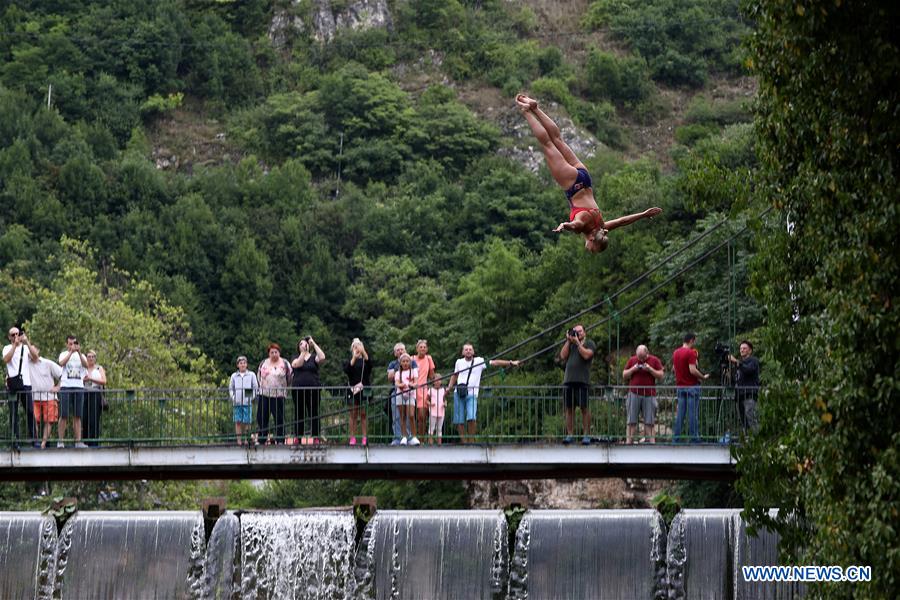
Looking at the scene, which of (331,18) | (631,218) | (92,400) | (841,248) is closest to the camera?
(841,248)

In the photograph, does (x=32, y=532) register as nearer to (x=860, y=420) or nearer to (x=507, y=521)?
(x=507, y=521)

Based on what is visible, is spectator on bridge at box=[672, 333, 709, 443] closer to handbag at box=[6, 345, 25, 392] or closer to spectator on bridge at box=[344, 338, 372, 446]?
spectator on bridge at box=[344, 338, 372, 446]

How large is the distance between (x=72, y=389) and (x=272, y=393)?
2.75 meters

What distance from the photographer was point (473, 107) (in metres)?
105

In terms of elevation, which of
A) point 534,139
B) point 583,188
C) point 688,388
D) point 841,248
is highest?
point 534,139

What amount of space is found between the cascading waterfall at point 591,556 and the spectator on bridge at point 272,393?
3.73 metres

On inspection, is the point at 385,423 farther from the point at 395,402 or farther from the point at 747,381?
the point at 747,381

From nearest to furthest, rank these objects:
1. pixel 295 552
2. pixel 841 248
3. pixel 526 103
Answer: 1. pixel 841 248
2. pixel 526 103
3. pixel 295 552

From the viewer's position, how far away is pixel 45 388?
30.1 meters

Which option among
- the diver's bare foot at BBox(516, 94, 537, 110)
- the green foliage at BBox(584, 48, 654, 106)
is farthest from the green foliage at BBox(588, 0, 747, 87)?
the diver's bare foot at BBox(516, 94, 537, 110)

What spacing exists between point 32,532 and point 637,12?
84.8 metres

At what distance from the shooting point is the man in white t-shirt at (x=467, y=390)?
96.5 ft

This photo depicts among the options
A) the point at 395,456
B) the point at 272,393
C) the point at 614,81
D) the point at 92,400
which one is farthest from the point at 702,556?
the point at 614,81

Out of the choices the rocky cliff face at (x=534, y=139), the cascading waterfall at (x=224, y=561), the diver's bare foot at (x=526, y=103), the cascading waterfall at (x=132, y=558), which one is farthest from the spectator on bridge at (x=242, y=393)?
the rocky cliff face at (x=534, y=139)
